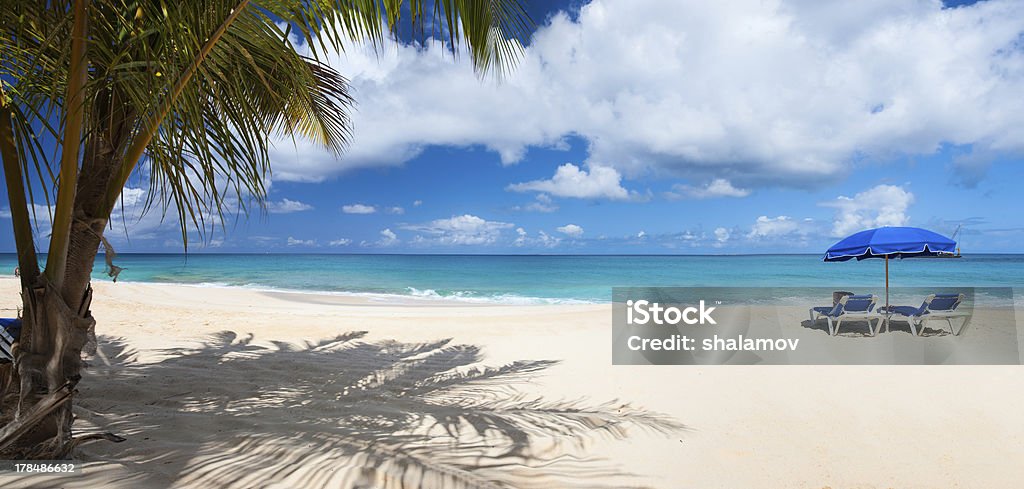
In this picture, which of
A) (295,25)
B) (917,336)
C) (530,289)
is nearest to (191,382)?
(295,25)

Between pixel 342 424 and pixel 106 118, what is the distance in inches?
92.7

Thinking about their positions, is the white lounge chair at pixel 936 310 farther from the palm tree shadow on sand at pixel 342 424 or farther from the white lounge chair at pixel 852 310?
the palm tree shadow on sand at pixel 342 424

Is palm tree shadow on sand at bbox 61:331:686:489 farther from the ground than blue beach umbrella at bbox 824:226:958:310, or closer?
closer

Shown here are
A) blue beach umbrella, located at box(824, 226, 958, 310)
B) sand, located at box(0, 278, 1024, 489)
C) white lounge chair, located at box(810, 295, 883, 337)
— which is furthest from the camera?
white lounge chair, located at box(810, 295, 883, 337)

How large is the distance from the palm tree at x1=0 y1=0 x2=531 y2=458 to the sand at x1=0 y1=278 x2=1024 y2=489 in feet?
1.84

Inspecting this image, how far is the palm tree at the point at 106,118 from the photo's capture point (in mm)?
2393

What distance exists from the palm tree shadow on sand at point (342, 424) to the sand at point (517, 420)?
0.06 ft

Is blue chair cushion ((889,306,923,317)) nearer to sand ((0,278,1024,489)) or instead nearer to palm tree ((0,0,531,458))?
sand ((0,278,1024,489))

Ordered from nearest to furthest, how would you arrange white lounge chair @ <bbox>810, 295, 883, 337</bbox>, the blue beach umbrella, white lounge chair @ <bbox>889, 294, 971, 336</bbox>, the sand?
the sand, the blue beach umbrella, white lounge chair @ <bbox>889, 294, 971, 336</bbox>, white lounge chair @ <bbox>810, 295, 883, 337</bbox>

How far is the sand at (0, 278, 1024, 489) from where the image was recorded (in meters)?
2.96

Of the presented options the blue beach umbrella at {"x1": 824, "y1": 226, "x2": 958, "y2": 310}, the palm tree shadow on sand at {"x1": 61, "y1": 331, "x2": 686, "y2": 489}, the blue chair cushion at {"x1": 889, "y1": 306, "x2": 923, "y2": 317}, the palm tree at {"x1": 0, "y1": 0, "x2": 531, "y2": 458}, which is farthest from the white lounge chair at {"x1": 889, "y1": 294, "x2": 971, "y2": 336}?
the palm tree at {"x1": 0, "y1": 0, "x2": 531, "y2": 458}

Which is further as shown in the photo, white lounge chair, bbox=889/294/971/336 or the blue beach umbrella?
white lounge chair, bbox=889/294/971/336

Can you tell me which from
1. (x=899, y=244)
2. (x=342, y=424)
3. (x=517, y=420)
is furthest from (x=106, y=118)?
(x=899, y=244)

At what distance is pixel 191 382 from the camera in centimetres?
477
